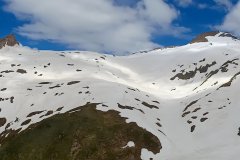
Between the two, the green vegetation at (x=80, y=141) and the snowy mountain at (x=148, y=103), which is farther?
the snowy mountain at (x=148, y=103)

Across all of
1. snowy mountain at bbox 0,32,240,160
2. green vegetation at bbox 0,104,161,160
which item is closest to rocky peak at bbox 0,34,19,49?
snowy mountain at bbox 0,32,240,160

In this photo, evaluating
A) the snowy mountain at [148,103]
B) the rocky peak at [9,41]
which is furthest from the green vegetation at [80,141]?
the rocky peak at [9,41]

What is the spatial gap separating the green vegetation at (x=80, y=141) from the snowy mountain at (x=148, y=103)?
16.3 inches

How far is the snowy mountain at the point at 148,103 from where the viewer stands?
6231 centimetres

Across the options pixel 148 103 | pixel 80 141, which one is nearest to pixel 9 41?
pixel 148 103

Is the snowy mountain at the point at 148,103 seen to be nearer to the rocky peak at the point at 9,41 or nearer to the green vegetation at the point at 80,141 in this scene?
the green vegetation at the point at 80,141

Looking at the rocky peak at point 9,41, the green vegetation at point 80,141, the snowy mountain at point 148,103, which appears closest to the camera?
the green vegetation at point 80,141

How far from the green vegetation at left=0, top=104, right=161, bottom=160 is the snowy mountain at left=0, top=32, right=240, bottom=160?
415mm

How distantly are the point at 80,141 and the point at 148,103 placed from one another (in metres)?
30.4

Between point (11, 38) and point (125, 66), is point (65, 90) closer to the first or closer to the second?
point (125, 66)

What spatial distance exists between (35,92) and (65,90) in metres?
10.5

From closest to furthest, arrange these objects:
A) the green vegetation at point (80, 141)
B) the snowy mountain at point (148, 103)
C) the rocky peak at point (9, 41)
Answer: the green vegetation at point (80, 141) → the snowy mountain at point (148, 103) → the rocky peak at point (9, 41)

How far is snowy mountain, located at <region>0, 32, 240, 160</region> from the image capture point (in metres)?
62.3

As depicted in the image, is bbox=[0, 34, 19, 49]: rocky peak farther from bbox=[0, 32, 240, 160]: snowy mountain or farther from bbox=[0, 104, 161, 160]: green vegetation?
bbox=[0, 104, 161, 160]: green vegetation
